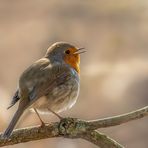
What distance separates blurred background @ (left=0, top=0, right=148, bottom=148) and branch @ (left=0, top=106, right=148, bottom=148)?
3096 mm

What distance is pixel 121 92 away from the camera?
11.7 metres

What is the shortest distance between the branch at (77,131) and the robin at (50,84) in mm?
83

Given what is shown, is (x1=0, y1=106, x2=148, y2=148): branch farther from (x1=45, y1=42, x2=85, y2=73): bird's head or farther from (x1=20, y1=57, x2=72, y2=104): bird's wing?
(x1=45, y1=42, x2=85, y2=73): bird's head

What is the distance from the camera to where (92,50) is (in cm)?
1498

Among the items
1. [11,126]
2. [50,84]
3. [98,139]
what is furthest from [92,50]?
[98,139]

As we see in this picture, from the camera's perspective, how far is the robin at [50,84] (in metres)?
5.87

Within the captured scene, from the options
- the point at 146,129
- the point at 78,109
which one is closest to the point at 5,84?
the point at 78,109

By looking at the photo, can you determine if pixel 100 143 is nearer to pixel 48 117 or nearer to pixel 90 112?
pixel 48 117

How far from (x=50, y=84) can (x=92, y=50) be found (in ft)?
29.1

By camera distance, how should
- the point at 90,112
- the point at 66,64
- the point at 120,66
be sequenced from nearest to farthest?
the point at 66,64 → the point at 90,112 → the point at 120,66

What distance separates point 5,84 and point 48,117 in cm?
243

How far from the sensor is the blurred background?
413 inches

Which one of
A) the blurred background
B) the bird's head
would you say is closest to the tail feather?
the bird's head

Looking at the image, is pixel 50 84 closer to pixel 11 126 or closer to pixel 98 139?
pixel 11 126
